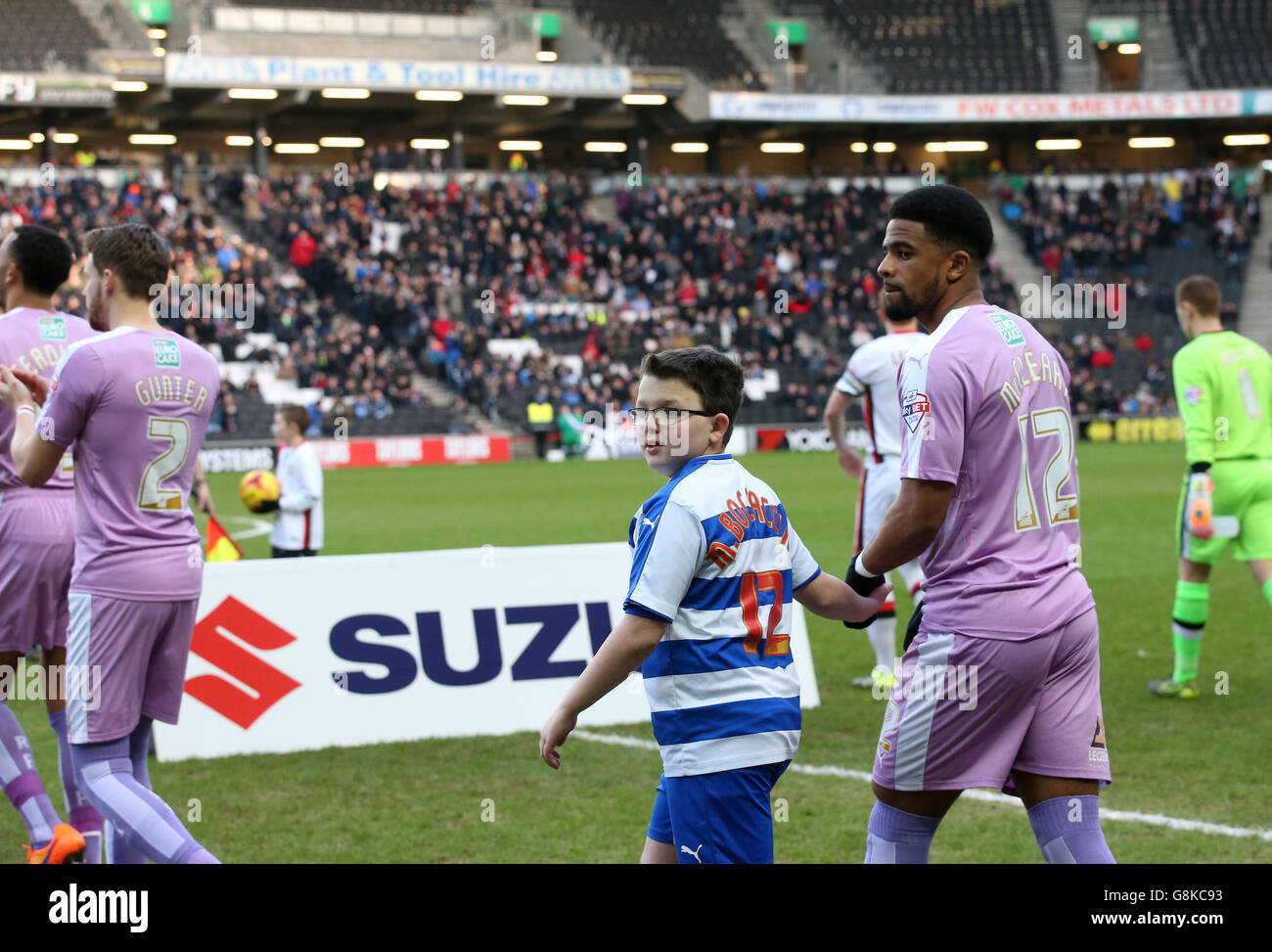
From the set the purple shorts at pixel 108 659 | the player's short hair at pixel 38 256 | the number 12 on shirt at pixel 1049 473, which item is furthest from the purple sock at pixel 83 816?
the number 12 on shirt at pixel 1049 473

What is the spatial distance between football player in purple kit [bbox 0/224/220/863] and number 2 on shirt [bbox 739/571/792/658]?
196cm

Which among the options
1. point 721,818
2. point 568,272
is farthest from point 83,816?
point 568,272

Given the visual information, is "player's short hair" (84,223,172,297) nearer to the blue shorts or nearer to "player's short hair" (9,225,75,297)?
"player's short hair" (9,225,75,297)

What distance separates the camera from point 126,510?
14.9 feet

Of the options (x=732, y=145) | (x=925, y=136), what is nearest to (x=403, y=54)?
(x=732, y=145)

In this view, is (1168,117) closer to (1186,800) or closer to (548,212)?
(548,212)

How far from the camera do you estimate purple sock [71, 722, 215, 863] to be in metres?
4.30

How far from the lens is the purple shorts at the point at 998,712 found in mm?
3625

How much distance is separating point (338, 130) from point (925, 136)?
21.9 metres

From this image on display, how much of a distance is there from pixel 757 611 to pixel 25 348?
10.9 ft

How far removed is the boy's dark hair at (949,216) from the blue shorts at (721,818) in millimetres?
1528

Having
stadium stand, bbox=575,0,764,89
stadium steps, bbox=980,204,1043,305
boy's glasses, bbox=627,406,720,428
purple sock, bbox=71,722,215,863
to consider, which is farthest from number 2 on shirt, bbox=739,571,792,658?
Result: stadium stand, bbox=575,0,764,89

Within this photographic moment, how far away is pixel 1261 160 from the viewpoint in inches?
2080

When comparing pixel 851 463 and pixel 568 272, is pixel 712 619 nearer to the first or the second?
pixel 851 463
